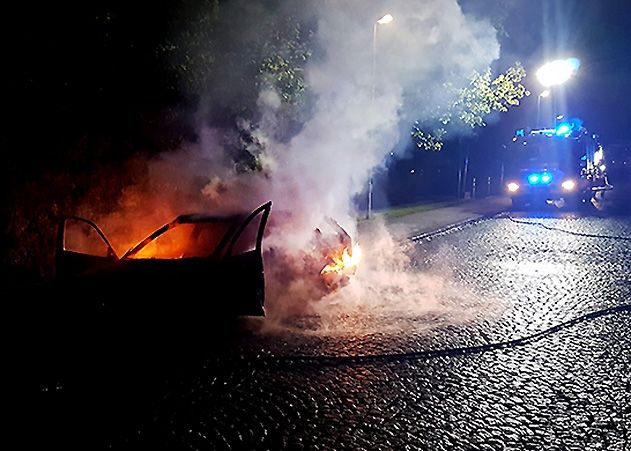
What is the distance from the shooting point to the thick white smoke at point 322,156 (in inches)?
316

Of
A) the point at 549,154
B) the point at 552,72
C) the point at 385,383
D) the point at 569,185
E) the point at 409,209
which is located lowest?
the point at 385,383

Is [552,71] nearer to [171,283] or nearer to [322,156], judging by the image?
[322,156]

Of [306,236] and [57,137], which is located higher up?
[57,137]

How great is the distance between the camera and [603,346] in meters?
5.32

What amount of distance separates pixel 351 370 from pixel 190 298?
1602mm

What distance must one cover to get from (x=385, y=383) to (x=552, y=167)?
793 inches

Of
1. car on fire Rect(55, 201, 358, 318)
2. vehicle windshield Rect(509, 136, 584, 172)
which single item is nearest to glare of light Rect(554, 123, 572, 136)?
vehicle windshield Rect(509, 136, 584, 172)

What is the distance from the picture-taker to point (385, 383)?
4.41 metres

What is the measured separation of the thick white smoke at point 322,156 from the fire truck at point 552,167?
12.2m

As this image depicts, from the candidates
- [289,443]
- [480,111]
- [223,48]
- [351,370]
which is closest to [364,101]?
[223,48]

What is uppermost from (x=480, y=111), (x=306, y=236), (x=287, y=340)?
(x=480, y=111)

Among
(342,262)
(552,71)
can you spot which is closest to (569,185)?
(552,71)

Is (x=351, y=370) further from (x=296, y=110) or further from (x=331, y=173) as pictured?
(x=296, y=110)

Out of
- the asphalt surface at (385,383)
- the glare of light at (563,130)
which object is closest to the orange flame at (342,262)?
the asphalt surface at (385,383)
